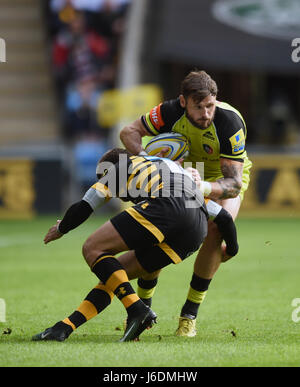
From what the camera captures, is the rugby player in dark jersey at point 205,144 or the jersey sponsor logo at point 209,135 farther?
the jersey sponsor logo at point 209,135

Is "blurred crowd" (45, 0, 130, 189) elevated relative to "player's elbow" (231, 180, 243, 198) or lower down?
lower down

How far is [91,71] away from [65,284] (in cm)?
1334

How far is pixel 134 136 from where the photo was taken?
6809 millimetres

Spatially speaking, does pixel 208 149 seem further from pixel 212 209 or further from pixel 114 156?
pixel 114 156

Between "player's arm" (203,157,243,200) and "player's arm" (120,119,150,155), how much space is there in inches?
29.3

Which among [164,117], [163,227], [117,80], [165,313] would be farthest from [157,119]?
[117,80]

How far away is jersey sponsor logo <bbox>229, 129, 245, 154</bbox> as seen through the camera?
6.31 meters

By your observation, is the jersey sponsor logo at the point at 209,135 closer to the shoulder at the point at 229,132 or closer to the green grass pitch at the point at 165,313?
the shoulder at the point at 229,132

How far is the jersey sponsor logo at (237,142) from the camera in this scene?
6312mm

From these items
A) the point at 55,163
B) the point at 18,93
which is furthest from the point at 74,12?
the point at 55,163


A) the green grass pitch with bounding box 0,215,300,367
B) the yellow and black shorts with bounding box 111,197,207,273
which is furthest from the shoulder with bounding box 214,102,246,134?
the green grass pitch with bounding box 0,215,300,367

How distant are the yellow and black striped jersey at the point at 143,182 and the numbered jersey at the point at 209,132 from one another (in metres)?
0.46

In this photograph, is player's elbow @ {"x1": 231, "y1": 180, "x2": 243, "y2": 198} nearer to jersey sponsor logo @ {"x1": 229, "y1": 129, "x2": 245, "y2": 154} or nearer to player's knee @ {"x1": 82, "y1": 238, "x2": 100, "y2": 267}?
jersey sponsor logo @ {"x1": 229, "y1": 129, "x2": 245, "y2": 154}

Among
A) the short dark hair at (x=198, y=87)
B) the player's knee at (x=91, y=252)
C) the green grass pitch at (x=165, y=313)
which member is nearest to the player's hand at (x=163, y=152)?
the short dark hair at (x=198, y=87)
